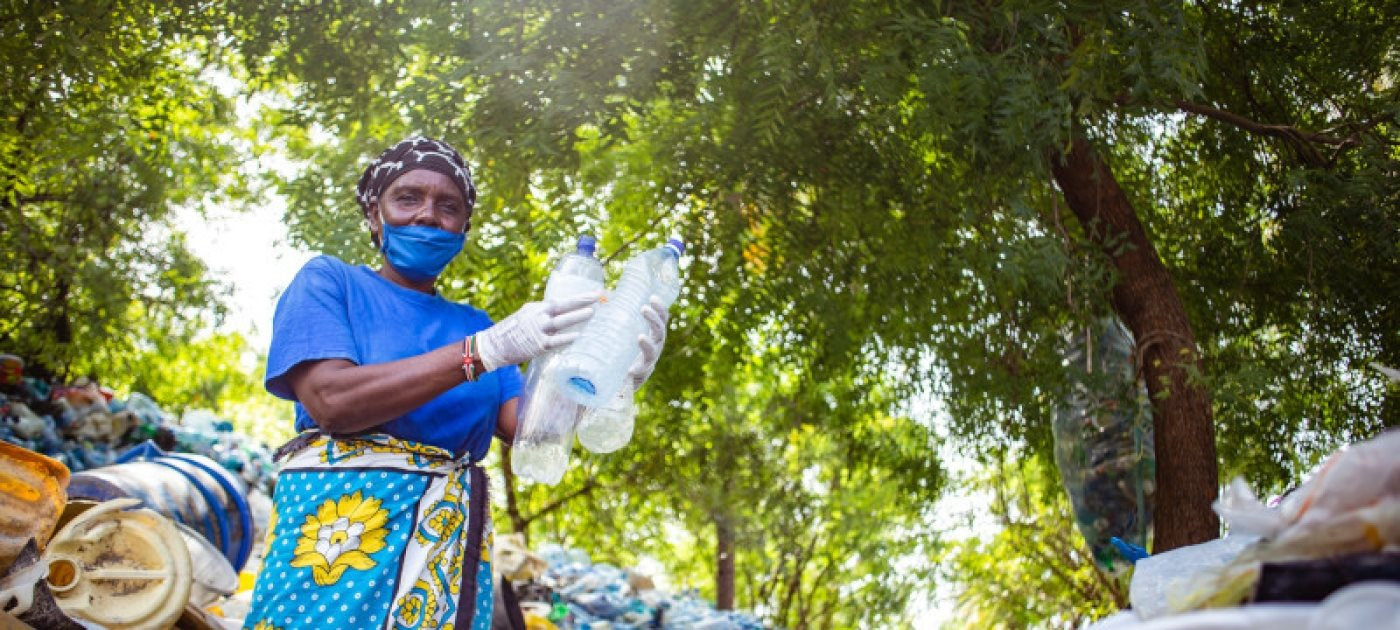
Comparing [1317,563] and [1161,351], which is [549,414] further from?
[1161,351]

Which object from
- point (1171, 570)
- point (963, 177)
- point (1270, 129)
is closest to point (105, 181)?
point (963, 177)

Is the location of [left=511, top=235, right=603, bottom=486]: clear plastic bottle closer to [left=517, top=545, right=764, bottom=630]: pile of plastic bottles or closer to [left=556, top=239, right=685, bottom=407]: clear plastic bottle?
[left=556, top=239, right=685, bottom=407]: clear plastic bottle

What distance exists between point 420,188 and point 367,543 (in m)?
0.81

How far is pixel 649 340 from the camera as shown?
7.86ft

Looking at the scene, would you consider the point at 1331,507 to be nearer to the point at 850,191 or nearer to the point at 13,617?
the point at 13,617

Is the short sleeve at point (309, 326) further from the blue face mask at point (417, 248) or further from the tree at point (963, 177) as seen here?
the tree at point (963, 177)

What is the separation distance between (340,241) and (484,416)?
2440 millimetres

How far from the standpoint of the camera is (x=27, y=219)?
25.1 feet

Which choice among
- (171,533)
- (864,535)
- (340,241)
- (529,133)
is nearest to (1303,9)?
(529,133)

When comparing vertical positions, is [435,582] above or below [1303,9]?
below

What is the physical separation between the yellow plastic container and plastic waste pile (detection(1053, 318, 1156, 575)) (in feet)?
13.6

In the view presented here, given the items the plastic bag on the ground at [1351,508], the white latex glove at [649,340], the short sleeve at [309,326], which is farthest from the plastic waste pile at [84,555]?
the plastic bag on the ground at [1351,508]

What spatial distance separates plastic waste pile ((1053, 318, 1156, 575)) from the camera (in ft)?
17.8

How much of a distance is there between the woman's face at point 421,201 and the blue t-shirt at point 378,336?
0.52 ft
